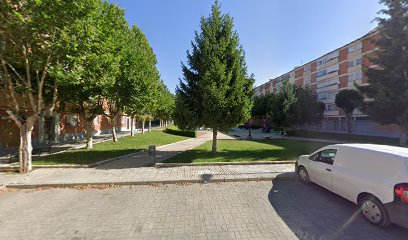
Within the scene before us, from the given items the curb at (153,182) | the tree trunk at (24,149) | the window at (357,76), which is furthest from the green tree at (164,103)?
the window at (357,76)

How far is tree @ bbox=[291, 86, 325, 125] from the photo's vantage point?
29.1m

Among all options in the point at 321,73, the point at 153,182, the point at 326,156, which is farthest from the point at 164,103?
the point at 321,73

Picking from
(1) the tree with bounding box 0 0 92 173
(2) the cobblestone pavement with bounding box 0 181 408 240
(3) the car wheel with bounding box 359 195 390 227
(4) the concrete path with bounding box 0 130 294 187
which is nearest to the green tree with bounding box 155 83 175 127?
(4) the concrete path with bounding box 0 130 294 187

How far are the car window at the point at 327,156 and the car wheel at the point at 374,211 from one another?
1566 millimetres

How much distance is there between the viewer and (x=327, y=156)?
6750 millimetres

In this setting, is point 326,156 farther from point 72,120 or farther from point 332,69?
point 332,69

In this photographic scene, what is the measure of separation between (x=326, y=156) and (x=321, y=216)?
227cm

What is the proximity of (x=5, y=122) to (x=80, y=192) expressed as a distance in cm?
1241

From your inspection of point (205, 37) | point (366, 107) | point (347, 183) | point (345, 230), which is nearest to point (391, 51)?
point (366, 107)

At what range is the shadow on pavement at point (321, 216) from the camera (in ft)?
14.0

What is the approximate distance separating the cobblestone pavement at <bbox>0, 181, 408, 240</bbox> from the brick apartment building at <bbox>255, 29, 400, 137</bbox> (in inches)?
1233

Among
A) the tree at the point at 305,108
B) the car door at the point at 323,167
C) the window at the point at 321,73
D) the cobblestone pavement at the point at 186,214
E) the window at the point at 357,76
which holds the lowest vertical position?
the cobblestone pavement at the point at 186,214

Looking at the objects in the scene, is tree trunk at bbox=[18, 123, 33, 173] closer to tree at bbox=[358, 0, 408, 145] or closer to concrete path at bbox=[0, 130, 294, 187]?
concrete path at bbox=[0, 130, 294, 187]

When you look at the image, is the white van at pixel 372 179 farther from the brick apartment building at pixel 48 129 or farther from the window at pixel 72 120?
the window at pixel 72 120
